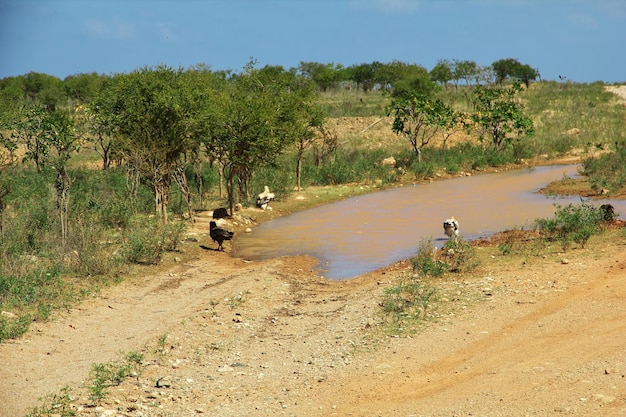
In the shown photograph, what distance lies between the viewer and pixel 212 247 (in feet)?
64.1

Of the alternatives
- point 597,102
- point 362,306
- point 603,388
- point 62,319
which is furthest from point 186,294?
point 597,102

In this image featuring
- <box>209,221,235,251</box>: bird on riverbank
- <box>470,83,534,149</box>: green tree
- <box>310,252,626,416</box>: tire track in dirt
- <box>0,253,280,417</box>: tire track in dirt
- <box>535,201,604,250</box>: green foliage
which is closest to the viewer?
<box>310,252,626,416</box>: tire track in dirt

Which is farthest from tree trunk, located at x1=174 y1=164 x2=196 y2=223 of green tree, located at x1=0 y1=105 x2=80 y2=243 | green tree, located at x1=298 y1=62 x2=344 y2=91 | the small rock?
green tree, located at x1=298 y1=62 x2=344 y2=91

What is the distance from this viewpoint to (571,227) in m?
15.5

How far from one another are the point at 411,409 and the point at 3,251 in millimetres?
9492

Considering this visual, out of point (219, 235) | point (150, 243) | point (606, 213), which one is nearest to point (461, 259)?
point (606, 213)

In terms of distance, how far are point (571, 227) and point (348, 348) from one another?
7091 mm

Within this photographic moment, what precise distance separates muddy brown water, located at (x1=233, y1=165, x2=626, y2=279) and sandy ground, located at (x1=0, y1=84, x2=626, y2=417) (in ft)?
12.5

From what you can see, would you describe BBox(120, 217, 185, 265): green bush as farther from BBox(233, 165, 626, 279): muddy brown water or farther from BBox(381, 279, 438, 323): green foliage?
BBox(381, 279, 438, 323): green foliage

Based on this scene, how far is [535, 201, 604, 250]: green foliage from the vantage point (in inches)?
582

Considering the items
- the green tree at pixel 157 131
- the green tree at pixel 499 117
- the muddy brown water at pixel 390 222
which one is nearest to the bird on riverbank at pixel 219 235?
the muddy brown water at pixel 390 222

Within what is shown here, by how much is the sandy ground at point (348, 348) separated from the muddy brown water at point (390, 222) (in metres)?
3.81

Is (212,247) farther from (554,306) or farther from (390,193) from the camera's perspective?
(390,193)

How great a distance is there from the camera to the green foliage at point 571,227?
1477cm
